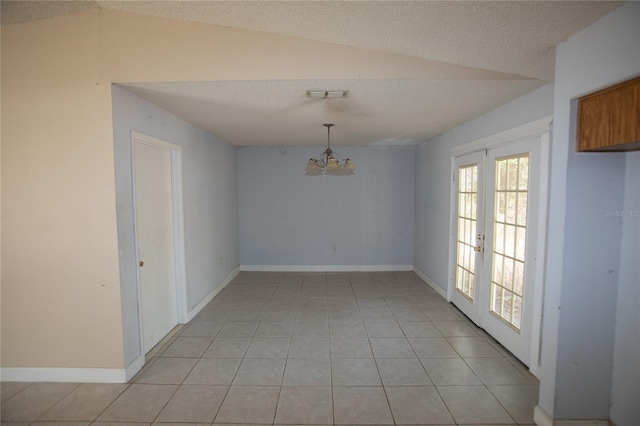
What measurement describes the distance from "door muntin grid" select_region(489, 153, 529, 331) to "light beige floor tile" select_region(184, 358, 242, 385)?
8.49 feet

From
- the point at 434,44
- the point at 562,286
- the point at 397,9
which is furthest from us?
the point at 434,44

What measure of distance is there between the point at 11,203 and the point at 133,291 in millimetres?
1107

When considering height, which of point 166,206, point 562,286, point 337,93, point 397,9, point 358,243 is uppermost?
point 397,9

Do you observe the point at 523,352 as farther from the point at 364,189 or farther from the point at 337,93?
the point at 364,189

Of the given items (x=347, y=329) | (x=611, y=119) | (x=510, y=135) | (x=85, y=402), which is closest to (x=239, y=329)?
(x=347, y=329)

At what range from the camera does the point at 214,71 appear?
2.24 meters

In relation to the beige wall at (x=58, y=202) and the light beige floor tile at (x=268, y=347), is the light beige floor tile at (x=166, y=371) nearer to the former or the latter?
the beige wall at (x=58, y=202)

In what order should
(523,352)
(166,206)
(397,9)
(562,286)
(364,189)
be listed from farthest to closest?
1. (364,189)
2. (166,206)
3. (523,352)
4. (562,286)
5. (397,9)

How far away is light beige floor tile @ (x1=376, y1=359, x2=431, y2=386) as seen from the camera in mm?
2461

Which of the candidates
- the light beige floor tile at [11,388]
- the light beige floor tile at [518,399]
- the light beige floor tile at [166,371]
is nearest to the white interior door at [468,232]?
the light beige floor tile at [518,399]

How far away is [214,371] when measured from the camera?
2629 millimetres

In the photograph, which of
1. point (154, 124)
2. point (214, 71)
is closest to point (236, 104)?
point (214, 71)

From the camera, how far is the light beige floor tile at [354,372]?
2463 mm

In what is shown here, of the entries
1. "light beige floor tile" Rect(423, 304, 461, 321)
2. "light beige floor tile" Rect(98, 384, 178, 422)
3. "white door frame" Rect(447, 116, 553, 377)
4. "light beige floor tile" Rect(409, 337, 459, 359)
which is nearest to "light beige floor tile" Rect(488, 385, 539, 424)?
"white door frame" Rect(447, 116, 553, 377)
